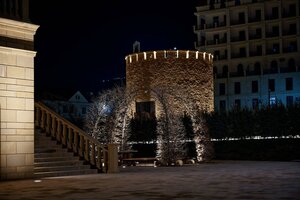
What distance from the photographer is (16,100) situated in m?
16.6

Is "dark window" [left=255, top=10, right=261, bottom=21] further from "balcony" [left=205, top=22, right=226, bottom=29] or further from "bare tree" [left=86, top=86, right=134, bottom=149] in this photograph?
"bare tree" [left=86, top=86, right=134, bottom=149]

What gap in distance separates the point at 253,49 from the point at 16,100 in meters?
48.8

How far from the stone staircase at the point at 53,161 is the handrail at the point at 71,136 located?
233 mm

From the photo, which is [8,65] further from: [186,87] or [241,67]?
[241,67]

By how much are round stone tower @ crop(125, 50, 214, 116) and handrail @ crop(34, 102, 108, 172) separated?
57.3 feet

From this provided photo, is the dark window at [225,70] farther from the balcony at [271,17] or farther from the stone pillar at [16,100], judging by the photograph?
the stone pillar at [16,100]

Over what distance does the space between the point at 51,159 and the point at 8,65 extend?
4178 mm

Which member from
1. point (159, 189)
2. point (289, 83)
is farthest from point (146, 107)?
point (289, 83)

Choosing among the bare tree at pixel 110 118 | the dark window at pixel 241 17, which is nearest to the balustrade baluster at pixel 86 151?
the bare tree at pixel 110 118

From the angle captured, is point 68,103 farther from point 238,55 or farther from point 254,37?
point 254,37

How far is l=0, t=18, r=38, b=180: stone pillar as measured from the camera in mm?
16297

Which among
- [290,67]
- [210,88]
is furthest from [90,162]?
[290,67]

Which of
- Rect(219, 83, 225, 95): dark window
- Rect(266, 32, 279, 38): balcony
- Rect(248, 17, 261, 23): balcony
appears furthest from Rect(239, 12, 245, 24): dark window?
Rect(219, 83, 225, 95): dark window

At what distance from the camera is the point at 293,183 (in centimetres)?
1388
